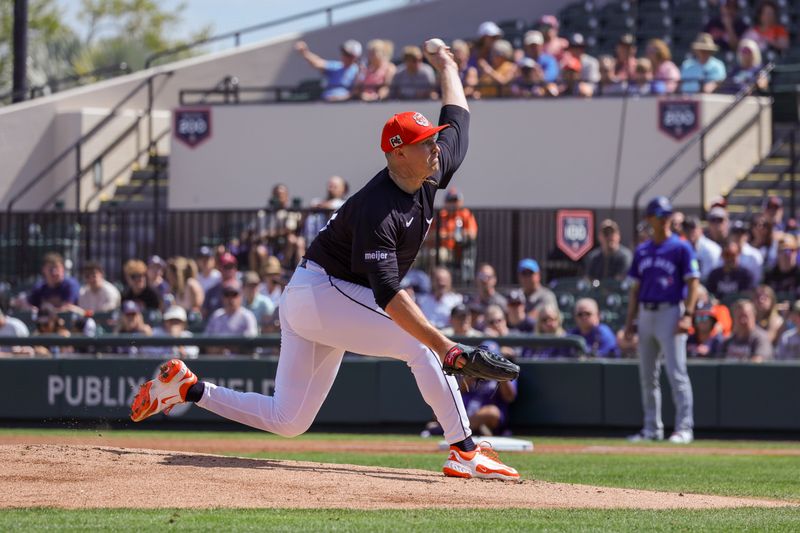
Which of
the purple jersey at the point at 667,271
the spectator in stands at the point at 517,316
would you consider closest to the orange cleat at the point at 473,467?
the purple jersey at the point at 667,271

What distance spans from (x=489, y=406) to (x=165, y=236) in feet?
24.2

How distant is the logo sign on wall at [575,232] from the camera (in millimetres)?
17697

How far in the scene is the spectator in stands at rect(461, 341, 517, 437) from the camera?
14.0m

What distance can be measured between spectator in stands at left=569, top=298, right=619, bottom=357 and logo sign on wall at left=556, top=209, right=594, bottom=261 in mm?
2696

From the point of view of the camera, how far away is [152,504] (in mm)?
6887

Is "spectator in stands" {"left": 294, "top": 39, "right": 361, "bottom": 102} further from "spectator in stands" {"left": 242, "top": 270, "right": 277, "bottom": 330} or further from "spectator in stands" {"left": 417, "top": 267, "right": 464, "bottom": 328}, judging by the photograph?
"spectator in stands" {"left": 417, "top": 267, "right": 464, "bottom": 328}

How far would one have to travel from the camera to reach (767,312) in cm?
1448

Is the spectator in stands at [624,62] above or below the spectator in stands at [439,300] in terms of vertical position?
above

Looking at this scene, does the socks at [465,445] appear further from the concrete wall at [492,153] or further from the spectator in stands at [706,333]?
the concrete wall at [492,153]

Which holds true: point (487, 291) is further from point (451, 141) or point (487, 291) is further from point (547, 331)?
point (451, 141)

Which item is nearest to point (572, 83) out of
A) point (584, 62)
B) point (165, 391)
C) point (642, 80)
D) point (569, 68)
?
point (569, 68)

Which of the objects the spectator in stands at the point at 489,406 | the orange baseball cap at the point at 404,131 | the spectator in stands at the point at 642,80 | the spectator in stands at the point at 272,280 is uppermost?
the spectator in stands at the point at 642,80

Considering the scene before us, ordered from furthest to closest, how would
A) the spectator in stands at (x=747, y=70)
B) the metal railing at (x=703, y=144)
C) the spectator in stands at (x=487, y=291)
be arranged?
the spectator in stands at (x=747, y=70) < the metal railing at (x=703, y=144) < the spectator in stands at (x=487, y=291)

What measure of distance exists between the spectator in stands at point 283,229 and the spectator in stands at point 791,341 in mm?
6209
